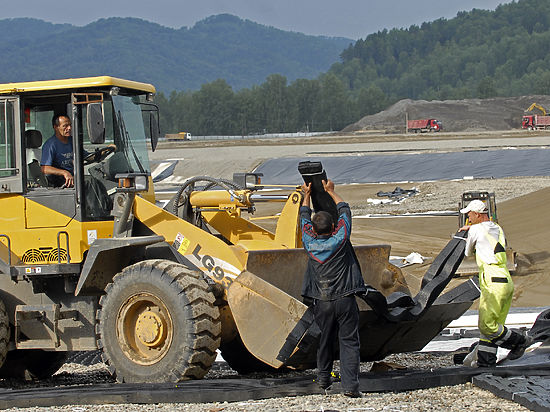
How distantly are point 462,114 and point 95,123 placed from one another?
308 feet

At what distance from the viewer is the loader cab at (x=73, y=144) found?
8.53 meters

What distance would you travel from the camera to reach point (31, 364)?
984 centimetres

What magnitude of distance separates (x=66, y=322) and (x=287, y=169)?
3215 centimetres

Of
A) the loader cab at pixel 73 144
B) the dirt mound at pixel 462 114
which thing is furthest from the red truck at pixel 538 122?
the loader cab at pixel 73 144

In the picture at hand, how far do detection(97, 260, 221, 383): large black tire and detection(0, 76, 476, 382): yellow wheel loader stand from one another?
1 cm

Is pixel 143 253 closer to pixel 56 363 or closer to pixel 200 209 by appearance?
pixel 200 209

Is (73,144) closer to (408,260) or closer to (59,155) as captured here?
(59,155)

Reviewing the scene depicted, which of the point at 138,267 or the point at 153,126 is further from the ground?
the point at 153,126

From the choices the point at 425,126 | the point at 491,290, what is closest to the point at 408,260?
the point at 491,290

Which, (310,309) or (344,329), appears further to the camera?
(310,309)

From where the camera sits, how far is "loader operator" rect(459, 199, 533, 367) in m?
8.14

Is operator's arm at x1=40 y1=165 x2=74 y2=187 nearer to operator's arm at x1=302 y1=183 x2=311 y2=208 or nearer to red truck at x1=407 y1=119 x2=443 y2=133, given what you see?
operator's arm at x1=302 y1=183 x2=311 y2=208

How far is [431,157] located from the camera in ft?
128

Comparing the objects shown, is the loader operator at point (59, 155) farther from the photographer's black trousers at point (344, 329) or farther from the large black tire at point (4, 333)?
the photographer's black trousers at point (344, 329)
